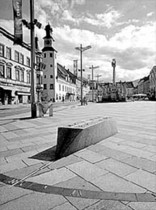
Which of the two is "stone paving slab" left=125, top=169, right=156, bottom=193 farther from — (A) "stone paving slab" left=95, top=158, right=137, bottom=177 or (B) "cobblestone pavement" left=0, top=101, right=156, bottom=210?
(A) "stone paving slab" left=95, top=158, right=137, bottom=177

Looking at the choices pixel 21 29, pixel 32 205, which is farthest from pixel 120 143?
pixel 21 29

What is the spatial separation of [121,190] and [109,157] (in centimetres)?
148

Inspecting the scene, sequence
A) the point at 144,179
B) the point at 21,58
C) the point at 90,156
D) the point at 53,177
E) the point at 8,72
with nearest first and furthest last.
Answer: the point at 144,179, the point at 53,177, the point at 90,156, the point at 8,72, the point at 21,58

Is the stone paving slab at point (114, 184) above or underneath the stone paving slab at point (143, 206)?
above

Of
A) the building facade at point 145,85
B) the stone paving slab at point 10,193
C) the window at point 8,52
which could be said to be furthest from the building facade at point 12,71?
the building facade at point 145,85

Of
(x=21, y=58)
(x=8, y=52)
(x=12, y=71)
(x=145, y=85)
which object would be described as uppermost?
(x=8, y=52)

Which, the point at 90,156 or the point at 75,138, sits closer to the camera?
the point at 90,156

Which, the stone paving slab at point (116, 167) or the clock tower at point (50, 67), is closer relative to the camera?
the stone paving slab at point (116, 167)

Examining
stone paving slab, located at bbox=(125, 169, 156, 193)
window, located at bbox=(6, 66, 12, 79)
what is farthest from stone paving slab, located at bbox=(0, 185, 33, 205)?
window, located at bbox=(6, 66, 12, 79)

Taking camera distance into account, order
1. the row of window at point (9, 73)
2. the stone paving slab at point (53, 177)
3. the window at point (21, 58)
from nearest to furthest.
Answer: the stone paving slab at point (53, 177)
the row of window at point (9, 73)
the window at point (21, 58)

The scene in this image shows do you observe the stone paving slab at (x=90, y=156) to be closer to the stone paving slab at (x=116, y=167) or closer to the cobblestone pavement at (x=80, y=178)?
the cobblestone pavement at (x=80, y=178)

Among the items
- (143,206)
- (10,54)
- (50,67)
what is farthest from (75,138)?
(50,67)

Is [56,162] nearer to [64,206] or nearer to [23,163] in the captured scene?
[23,163]

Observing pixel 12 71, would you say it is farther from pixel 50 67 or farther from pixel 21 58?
pixel 50 67
